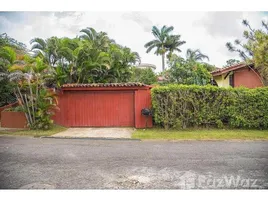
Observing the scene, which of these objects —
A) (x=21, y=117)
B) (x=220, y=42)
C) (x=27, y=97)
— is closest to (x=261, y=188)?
(x=27, y=97)

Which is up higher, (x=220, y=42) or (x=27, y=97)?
(x=220, y=42)

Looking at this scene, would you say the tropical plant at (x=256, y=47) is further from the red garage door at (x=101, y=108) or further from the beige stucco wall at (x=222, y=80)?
the red garage door at (x=101, y=108)

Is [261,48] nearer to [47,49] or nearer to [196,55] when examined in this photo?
[47,49]

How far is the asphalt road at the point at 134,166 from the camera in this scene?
406 centimetres

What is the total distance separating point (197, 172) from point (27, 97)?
32.2 feet

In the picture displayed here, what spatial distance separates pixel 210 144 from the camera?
7750mm

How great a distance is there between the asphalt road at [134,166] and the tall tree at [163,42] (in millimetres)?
29473

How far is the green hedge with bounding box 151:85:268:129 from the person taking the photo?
1070 centimetres

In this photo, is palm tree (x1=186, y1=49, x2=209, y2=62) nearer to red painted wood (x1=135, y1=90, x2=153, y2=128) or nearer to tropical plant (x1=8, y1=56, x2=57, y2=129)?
red painted wood (x1=135, y1=90, x2=153, y2=128)

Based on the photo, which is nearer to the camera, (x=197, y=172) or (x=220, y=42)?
(x=197, y=172)

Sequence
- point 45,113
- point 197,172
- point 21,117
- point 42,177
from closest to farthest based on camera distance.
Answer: point 42,177
point 197,172
point 45,113
point 21,117

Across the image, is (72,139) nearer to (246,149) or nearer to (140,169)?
(140,169)

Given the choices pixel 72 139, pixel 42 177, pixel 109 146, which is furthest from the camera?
pixel 72 139

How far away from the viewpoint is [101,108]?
12.0m
